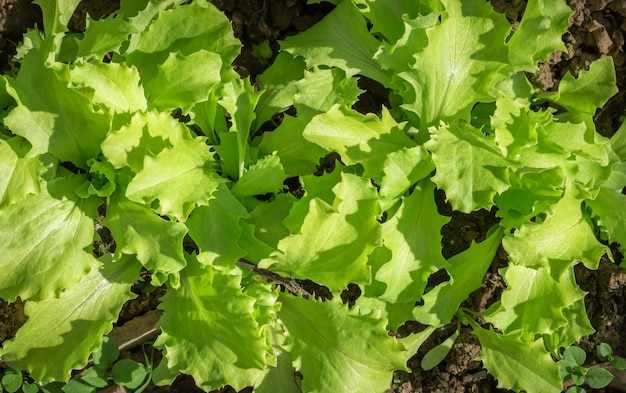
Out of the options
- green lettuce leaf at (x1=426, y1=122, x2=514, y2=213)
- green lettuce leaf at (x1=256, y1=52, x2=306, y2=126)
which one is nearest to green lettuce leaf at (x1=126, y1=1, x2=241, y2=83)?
green lettuce leaf at (x1=256, y1=52, x2=306, y2=126)

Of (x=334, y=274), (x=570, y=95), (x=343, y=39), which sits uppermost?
(x=343, y=39)

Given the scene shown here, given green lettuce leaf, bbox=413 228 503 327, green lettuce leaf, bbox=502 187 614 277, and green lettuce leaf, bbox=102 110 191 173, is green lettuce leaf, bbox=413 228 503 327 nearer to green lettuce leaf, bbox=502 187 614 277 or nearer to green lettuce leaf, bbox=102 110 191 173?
green lettuce leaf, bbox=502 187 614 277

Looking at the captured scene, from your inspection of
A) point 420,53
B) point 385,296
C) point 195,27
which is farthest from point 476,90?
point 195,27

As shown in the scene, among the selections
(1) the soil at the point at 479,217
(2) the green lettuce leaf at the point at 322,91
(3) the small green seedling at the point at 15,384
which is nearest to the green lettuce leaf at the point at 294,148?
(2) the green lettuce leaf at the point at 322,91

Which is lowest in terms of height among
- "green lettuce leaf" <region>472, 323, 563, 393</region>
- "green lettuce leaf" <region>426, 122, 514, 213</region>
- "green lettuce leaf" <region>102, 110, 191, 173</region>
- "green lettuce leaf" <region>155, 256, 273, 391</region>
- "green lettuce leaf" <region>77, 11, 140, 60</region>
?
"green lettuce leaf" <region>472, 323, 563, 393</region>

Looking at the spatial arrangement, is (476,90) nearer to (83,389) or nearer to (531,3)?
(531,3)

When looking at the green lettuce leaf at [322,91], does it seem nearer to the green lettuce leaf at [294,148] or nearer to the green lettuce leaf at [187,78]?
the green lettuce leaf at [294,148]

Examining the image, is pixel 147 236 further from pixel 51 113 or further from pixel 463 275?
pixel 463 275
